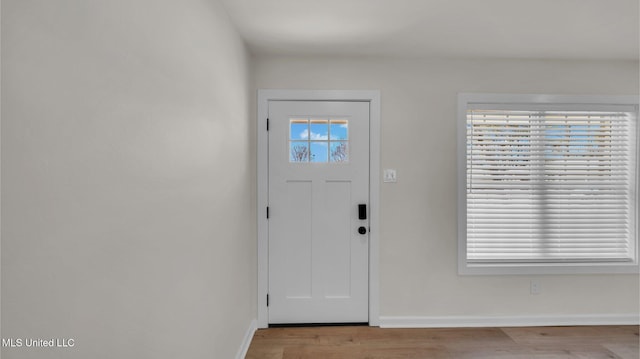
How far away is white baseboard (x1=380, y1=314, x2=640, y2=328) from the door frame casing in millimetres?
218

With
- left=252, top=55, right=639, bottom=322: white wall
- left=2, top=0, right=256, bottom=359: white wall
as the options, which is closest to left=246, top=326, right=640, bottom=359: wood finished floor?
left=252, top=55, right=639, bottom=322: white wall

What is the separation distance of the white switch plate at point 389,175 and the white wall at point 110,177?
1566 mm

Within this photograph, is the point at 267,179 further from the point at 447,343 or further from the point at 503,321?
the point at 503,321

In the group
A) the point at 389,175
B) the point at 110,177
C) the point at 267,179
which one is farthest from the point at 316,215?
the point at 110,177

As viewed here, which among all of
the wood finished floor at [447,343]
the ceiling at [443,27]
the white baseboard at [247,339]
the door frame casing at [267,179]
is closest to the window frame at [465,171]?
the ceiling at [443,27]

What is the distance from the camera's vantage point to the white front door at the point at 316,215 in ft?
9.48

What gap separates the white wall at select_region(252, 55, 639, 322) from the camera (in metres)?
2.91

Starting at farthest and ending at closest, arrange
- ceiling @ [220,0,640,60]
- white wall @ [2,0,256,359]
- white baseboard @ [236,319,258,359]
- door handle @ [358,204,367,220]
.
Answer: door handle @ [358,204,367,220] → white baseboard @ [236,319,258,359] → ceiling @ [220,0,640,60] → white wall @ [2,0,256,359]

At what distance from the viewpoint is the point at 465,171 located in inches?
115

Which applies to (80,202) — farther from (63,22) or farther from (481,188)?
(481,188)

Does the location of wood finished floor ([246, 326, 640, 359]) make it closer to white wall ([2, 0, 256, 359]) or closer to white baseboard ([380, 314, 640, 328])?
white baseboard ([380, 314, 640, 328])

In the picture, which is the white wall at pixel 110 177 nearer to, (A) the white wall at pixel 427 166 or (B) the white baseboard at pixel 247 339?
(B) the white baseboard at pixel 247 339

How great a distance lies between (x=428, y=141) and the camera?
9.60 ft

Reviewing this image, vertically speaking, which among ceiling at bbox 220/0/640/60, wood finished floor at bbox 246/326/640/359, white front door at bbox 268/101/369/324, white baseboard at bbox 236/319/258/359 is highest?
ceiling at bbox 220/0/640/60
